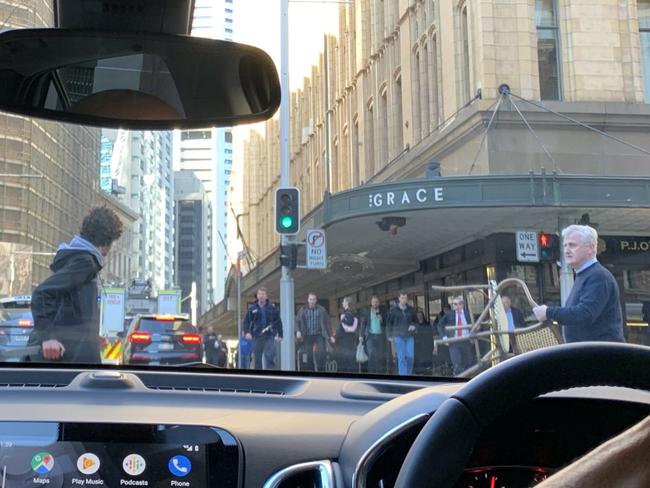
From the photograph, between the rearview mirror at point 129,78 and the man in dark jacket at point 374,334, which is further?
the man in dark jacket at point 374,334

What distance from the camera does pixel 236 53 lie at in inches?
99.4

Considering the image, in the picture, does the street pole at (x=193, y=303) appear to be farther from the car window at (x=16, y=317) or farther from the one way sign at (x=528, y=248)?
the one way sign at (x=528, y=248)

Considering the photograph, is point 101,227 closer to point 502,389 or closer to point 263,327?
point 263,327

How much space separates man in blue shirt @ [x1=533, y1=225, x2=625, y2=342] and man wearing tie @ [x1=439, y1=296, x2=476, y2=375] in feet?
1.22

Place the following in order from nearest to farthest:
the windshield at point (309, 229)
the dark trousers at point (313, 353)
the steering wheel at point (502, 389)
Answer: the steering wheel at point (502, 389) → the windshield at point (309, 229) → the dark trousers at point (313, 353)

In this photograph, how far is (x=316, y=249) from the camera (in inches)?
162

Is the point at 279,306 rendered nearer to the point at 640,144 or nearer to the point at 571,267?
the point at 571,267

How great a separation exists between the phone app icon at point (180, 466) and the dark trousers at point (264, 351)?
90 cm

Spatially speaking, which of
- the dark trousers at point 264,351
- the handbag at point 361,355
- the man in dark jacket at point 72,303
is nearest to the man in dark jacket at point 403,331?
the handbag at point 361,355

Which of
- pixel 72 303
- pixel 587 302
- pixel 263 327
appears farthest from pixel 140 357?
pixel 587 302

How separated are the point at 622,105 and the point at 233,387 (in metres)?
4.14

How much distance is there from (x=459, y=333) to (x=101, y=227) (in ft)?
5.97

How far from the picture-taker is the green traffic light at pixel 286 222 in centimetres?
354

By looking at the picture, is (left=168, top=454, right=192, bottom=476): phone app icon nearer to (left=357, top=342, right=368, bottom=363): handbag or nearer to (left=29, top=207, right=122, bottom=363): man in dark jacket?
(left=29, top=207, right=122, bottom=363): man in dark jacket
